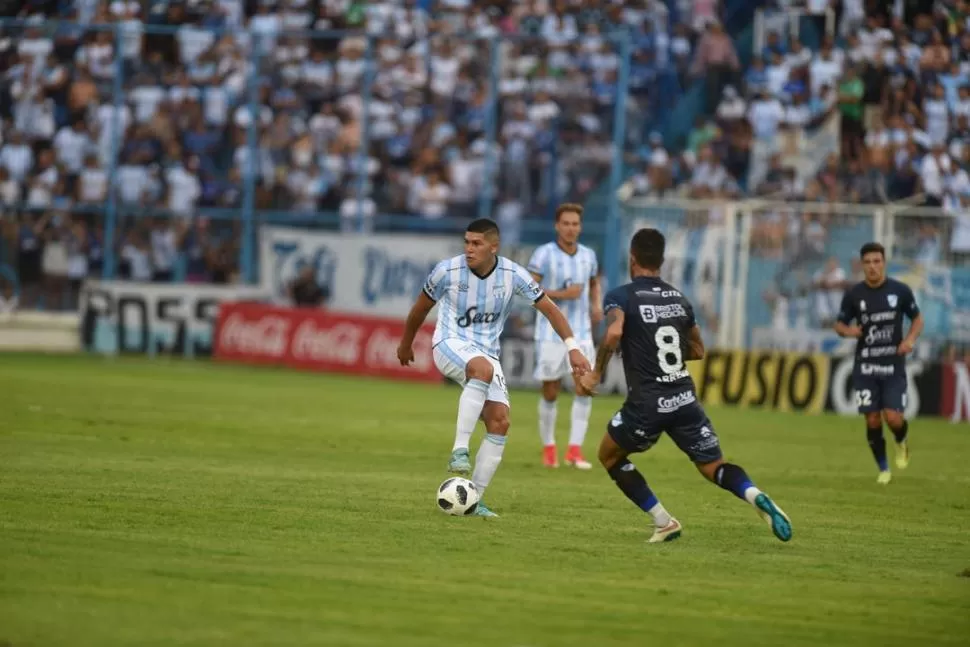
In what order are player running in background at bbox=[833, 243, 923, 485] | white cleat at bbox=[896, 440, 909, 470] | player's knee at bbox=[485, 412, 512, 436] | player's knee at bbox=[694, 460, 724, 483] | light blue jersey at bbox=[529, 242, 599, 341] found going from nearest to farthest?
player's knee at bbox=[694, 460, 724, 483]
player's knee at bbox=[485, 412, 512, 436]
player running in background at bbox=[833, 243, 923, 485]
light blue jersey at bbox=[529, 242, 599, 341]
white cleat at bbox=[896, 440, 909, 470]

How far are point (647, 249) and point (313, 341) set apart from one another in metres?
21.0

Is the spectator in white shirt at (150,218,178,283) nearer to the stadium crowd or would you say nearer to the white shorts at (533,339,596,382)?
the stadium crowd

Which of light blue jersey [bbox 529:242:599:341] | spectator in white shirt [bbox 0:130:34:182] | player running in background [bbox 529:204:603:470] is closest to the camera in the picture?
player running in background [bbox 529:204:603:470]

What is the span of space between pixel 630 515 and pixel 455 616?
487 cm

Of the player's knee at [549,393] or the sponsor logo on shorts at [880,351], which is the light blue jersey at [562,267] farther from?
the sponsor logo on shorts at [880,351]

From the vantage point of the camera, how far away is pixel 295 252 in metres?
31.9

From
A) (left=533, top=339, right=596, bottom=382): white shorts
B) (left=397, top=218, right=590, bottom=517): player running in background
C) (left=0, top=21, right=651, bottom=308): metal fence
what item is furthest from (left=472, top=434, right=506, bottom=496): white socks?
(left=0, top=21, right=651, bottom=308): metal fence

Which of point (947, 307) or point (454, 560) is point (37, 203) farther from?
point (454, 560)

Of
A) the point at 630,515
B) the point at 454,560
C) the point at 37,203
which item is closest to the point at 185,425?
the point at 630,515

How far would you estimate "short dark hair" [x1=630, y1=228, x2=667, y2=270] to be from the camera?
11.0 meters

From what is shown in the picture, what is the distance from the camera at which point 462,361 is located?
12.5 metres

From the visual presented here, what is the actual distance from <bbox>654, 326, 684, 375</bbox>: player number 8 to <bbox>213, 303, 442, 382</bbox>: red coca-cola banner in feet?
61.9

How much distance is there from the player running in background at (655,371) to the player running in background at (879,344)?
6437 millimetres

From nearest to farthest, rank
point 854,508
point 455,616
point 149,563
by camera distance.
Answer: point 455,616 < point 149,563 < point 854,508
